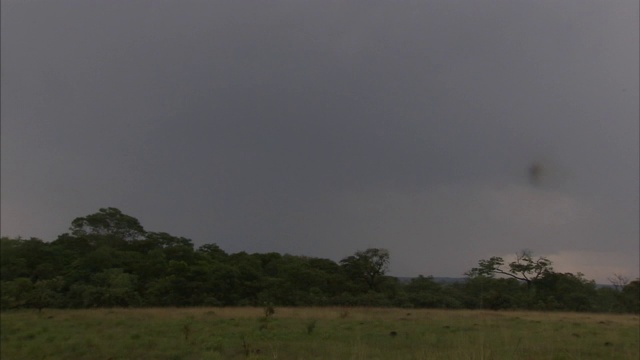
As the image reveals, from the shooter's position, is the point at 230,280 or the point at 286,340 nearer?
the point at 286,340

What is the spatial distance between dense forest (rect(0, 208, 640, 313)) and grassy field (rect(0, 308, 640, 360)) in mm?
13202

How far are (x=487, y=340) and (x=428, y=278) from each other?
2975cm

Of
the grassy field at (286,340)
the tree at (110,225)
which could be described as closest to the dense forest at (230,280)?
the tree at (110,225)

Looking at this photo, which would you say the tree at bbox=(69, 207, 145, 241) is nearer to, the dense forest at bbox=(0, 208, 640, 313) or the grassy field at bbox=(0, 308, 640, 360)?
the dense forest at bbox=(0, 208, 640, 313)

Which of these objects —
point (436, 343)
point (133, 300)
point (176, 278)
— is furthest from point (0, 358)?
point (176, 278)

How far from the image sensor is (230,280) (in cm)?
3638

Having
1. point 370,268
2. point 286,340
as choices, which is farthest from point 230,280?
point 286,340

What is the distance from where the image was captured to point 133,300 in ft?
103

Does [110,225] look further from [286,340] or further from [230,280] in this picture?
[286,340]

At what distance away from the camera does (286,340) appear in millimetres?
12641

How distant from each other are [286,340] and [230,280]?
80.3ft

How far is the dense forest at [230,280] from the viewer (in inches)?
Result: 1231

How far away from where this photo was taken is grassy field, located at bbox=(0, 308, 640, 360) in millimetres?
10055

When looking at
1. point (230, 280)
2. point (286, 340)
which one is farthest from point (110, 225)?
point (286, 340)
